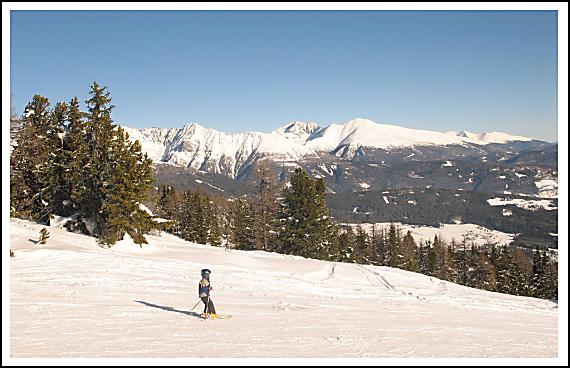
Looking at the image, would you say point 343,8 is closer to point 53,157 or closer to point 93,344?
point 93,344

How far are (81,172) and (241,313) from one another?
2363cm

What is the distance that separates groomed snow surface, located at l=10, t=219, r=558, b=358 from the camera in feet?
33.5

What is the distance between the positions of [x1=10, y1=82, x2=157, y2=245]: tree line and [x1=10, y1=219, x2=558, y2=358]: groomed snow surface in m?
3.37

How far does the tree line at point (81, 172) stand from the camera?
3119cm

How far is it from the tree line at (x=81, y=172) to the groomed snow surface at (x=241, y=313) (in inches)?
133

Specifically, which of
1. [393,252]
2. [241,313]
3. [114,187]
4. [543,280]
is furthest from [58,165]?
[543,280]

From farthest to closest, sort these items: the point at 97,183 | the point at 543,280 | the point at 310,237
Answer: the point at 543,280 < the point at 310,237 < the point at 97,183

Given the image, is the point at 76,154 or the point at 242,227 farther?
the point at 242,227

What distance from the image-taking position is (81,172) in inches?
1320

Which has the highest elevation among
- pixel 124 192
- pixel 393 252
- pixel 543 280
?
pixel 124 192

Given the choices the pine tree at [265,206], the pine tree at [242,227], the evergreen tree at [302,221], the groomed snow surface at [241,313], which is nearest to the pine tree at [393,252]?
the pine tree at [242,227]

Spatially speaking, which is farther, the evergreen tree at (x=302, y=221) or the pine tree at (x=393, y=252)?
the pine tree at (x=393, y=252)

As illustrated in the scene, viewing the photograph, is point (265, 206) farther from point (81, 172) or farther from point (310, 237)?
point (81, 172)

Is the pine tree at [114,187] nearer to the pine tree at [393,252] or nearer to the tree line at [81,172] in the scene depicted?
the tree line at [81,172]
